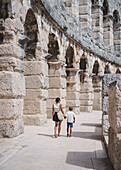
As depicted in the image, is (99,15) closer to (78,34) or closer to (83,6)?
(83,6)

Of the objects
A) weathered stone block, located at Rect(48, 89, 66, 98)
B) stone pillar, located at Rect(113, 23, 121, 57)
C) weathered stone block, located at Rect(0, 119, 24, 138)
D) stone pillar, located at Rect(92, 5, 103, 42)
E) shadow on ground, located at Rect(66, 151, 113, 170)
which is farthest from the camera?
stone pillar, located at Rect(113, 23, 121, 57)

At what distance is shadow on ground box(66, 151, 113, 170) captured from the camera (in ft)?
13.2

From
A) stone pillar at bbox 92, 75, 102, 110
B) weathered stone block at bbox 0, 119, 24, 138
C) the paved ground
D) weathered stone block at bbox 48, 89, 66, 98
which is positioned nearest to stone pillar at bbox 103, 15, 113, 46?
stone pillar at bbox 92, 75, 102, 110

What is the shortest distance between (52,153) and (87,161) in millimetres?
858

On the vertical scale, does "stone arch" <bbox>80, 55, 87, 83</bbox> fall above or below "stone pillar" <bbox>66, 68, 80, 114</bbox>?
above

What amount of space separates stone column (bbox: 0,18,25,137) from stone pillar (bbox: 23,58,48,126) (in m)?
1.94

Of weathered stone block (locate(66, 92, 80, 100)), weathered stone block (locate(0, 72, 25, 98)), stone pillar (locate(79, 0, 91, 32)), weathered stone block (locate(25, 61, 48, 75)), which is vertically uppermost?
stone pillar (locate(79, 0, 91, 32))

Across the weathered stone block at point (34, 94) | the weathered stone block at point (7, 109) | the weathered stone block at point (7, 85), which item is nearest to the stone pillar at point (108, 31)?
the weathered stone block at point (34, 94)

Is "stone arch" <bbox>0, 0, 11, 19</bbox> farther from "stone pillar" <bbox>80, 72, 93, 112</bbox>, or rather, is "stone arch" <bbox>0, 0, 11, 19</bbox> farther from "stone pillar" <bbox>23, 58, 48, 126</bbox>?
"stone pillar" <bbox>80, 72, 93, 112</bbox>

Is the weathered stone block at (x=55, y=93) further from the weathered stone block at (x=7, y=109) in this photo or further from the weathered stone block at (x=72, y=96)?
the weathered stone block at (x=7, y=109)

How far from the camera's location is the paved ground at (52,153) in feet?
13.4

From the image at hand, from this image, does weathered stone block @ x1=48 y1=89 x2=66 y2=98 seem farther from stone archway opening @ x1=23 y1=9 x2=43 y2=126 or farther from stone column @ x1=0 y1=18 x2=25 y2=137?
stone column @ x1=0 y1=18 x2=25 y2=137

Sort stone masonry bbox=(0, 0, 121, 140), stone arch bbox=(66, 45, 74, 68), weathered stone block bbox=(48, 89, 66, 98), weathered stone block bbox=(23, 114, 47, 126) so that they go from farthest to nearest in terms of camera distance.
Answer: stone arch bbox=(66, 45, 74, 68) < weathered stone block bbox=(48, 89, 66, 98) < weathered stone block bbox=(23, 114, 47, 126) < stone masonry bbox=(0, 0, 121, 140)

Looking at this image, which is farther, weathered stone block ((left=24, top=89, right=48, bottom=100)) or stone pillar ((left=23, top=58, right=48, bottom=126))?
weathered stone block ((left=24, top=89, right=48, bottom=100))
